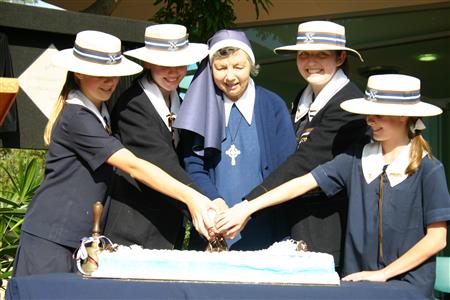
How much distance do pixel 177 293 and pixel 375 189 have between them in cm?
99

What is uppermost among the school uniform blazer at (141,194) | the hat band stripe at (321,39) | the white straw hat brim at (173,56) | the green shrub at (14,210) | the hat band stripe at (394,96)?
the hat band stripe at (321,39)

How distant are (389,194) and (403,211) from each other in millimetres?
84

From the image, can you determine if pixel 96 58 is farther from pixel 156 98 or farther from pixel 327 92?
pixel 327 92

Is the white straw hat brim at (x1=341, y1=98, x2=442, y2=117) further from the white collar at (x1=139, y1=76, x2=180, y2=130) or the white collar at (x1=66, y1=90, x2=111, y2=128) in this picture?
the white collar at (x1=66, y1=90, x2=111, y2=128)

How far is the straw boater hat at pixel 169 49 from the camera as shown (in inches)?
140

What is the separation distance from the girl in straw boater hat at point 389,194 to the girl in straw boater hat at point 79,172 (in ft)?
1.25

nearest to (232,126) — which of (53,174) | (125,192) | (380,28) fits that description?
(125,192)

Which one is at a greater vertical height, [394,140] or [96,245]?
[394,140]

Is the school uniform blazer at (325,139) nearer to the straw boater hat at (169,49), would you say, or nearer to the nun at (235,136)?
the nun at (235,136)

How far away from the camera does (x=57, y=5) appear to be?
9836mm

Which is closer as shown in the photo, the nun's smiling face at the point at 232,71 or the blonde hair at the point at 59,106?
the blonde hair at the point at 59,106

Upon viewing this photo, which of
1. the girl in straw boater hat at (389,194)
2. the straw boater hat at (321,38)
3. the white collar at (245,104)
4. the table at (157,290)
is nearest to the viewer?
the table at (157,290)

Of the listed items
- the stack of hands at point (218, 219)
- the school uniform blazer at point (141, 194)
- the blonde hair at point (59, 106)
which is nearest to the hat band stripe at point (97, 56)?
the blonde hair at point (59, 106)

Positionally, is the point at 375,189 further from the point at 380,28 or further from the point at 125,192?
the point at 380,28
